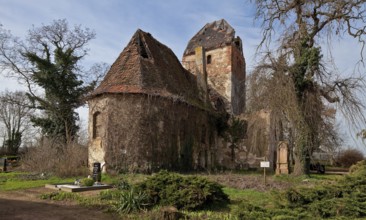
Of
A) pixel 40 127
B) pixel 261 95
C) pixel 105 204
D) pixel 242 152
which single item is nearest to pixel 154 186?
pixel 105 204

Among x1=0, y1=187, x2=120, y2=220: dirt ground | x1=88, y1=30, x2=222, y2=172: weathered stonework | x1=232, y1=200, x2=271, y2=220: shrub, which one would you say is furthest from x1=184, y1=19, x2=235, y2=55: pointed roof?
x1=232, y1=200, x2=271, y2=220: shrub

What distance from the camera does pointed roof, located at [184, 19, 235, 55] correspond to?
101 feet

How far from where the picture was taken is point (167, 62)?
22.8 m

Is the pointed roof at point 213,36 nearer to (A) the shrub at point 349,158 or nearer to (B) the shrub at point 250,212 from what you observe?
(A) the shrub at point 349,158

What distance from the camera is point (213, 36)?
1260 inches

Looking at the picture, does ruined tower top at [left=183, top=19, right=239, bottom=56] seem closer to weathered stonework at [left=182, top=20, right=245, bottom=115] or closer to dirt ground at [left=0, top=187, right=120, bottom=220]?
weathered stonework at [left=182, top=20, right=245, bottom=115]

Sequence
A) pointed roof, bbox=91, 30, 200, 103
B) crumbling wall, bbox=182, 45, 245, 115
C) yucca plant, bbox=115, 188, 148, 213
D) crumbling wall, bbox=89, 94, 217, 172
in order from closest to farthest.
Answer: yucca plant, bbox=115, 188, 148, 213 → crumbling wall, bbox=89, 94, 217, 172 → pointed roof, bbox=91, 30, 200, 103 → crumbling wall, bbox=182, 45, 245, 115

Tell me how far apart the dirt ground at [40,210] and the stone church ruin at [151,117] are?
705 centimetres

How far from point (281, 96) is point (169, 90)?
702cm

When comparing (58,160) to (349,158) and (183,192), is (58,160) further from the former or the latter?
(349,158)

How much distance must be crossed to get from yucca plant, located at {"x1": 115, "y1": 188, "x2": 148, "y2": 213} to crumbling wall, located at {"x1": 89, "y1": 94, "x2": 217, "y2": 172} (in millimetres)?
8501

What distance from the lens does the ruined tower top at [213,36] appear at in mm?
30812

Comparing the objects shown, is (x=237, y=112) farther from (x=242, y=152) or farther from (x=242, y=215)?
(x=242, y=215)

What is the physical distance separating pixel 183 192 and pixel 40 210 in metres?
3.81
